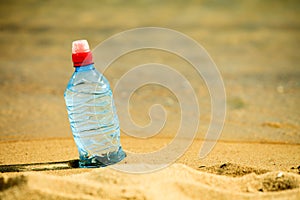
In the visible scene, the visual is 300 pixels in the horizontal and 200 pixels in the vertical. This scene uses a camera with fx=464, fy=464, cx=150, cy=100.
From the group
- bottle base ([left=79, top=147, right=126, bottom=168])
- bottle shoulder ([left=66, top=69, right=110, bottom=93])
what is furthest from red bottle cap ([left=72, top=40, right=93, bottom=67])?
bottle base ([left=79, top=147, right=126, bottom=168])

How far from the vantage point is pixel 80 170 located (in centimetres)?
323

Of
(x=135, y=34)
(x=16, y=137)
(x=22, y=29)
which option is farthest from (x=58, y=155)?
(x=22, y=29)

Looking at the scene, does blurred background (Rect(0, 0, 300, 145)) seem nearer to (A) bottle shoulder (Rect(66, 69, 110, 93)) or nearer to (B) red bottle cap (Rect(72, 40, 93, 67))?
(A) bottle shoulder (Rect(66, 69, 110, 93))

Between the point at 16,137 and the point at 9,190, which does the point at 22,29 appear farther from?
the point at 9,190

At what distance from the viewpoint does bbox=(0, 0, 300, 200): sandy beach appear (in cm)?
266

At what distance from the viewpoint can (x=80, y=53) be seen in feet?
10.1

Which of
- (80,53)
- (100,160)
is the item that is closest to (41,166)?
(100,160)

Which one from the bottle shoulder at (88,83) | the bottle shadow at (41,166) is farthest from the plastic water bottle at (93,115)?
the bottle shadow at (41,166)

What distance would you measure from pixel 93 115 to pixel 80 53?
73 centimetres

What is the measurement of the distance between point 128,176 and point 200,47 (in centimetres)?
695

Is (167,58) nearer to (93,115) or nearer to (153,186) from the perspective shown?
(93,115)

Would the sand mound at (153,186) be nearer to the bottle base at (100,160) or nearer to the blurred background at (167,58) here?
the bottle base at (100,160)

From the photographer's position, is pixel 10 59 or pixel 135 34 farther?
pixel 135 34

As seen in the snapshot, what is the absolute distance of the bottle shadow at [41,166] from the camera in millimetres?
3289
